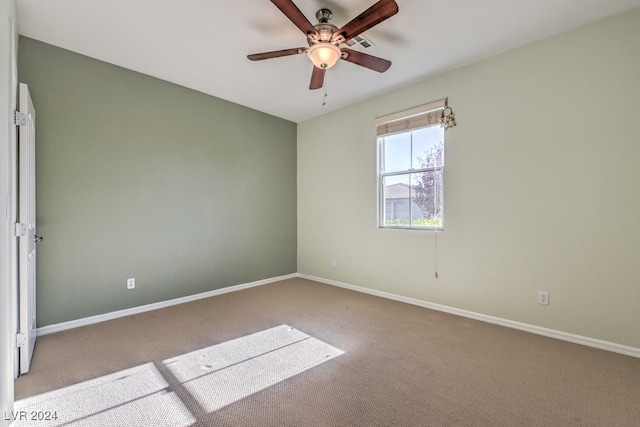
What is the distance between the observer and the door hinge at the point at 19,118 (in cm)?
204

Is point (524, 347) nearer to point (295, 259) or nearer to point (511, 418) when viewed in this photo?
point (511, 418)

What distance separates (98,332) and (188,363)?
3.95 feet

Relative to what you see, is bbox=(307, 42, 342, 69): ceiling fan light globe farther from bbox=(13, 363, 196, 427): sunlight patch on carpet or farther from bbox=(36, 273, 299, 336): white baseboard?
bbox=(36, 273, 299, 336): white baseboard

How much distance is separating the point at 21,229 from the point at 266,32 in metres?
2.32

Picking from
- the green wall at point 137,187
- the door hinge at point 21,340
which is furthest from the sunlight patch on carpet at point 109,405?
the green wall at point 137,187

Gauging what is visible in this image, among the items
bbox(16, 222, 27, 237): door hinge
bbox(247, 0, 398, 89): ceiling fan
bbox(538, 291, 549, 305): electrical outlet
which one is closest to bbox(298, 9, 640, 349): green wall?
bbox(538, 291, 549, 305): electrical outlet

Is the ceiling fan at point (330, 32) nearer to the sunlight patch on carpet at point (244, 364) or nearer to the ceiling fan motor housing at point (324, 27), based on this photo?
the ceiling fan motor housing at point (324, 27)

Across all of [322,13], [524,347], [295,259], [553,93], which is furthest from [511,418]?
[295,259]

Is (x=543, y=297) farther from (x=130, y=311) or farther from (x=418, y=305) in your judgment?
(x=130, y=311)

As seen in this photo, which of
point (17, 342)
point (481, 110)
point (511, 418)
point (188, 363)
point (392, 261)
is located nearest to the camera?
point (511, 418)

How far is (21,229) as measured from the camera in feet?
6.52

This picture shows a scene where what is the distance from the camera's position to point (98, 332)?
2.81 metres

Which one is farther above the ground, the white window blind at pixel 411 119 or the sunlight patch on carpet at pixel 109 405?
the white window blind at pixel 411 119

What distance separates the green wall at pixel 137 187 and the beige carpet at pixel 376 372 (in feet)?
1.83
